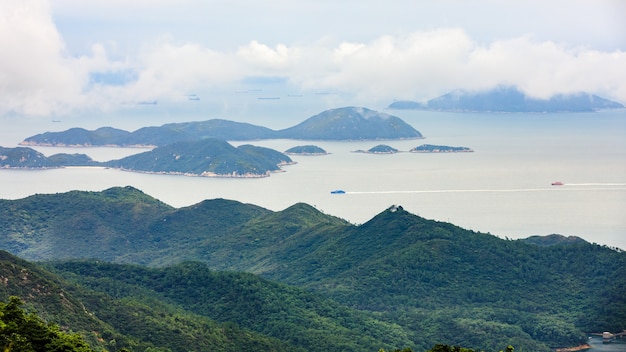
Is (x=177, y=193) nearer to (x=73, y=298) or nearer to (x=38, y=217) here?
(x=38, y=217)

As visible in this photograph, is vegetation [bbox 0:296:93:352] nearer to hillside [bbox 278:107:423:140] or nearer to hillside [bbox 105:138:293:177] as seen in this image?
hillside [bbox 105:138:293:177]

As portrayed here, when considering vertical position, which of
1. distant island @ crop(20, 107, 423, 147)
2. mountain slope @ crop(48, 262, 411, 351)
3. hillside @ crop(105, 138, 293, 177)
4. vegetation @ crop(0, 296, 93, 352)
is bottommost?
mountain slope @ crop(48, 262, 411, 351)

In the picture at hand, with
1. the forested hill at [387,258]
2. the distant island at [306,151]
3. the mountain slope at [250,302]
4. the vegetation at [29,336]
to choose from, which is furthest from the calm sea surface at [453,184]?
the vegetation at [29,336]

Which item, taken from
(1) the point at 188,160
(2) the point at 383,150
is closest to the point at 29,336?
(1) the point at 188,160

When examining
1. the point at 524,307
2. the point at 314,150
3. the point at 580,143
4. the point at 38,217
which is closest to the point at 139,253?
the point at 38,217

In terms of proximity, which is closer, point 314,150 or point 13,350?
point 13,350

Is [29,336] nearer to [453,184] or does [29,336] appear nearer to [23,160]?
[453,184]

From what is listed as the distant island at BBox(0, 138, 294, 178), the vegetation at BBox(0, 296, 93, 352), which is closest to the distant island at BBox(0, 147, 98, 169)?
the distant island at BBox(0, 138, 294, 178)
